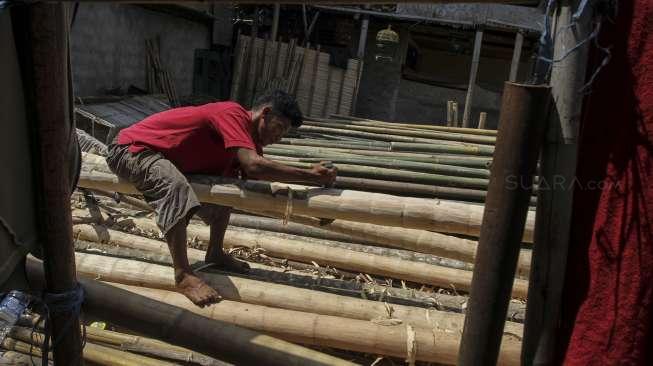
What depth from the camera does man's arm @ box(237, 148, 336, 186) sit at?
2.82 meters

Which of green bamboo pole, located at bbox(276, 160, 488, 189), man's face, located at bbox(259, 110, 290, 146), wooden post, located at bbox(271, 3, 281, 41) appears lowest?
green bamboo pole, located at bbox(276, 160, 488, 189)

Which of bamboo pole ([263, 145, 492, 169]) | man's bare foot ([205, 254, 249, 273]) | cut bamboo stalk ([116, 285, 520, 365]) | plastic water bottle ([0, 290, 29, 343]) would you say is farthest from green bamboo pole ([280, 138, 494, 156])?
plastic water bottle ([0, 290, 29, 343])

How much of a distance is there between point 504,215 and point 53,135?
137 cm

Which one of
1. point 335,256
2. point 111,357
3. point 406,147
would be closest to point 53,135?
point 111,357

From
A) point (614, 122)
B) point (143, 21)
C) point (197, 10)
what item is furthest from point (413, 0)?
point (197, 10)

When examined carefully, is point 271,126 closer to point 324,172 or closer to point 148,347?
point 324,172

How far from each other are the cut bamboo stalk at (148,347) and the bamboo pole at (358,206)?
2.60ft

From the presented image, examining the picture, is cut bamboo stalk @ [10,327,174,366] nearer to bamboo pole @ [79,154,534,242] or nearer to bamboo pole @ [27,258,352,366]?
bamboo pole @ [27,258,352,366]

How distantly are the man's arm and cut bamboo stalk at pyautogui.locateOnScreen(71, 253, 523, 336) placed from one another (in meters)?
0.59

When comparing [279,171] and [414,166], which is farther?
[414,166]

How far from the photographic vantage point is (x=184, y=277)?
2973 millimetres

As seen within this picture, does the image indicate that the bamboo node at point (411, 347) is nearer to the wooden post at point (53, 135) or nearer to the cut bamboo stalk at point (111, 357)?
the cut bamboo stalk at point (111, 357)

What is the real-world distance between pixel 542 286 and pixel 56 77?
156 centimetres

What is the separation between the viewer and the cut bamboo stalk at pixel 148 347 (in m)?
2.82
